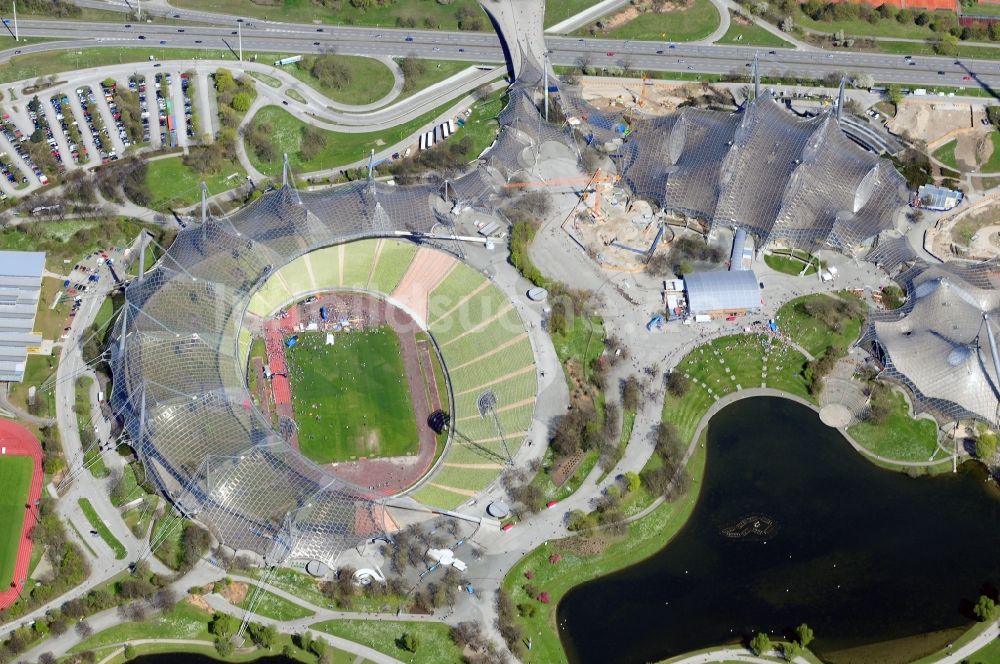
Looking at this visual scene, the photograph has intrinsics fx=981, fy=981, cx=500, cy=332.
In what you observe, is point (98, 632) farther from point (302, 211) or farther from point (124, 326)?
point (302, 211)

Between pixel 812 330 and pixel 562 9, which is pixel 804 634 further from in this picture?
pixel 562 9

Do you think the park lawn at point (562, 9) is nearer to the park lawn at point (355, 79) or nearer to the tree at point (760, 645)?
the park lawn at point (355, 79)

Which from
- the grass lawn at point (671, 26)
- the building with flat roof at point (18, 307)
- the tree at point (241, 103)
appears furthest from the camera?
the grass lawn at point (671, 26)

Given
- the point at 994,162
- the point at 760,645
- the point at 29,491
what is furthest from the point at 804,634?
the point at 29,491

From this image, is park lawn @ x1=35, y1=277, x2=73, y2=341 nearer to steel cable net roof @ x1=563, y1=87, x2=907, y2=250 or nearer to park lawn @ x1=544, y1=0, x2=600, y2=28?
steel cable net roof @ x1=563, y1=87, x2=907, y2=250

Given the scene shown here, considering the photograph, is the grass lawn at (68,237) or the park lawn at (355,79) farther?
the park lawn at (355,79)

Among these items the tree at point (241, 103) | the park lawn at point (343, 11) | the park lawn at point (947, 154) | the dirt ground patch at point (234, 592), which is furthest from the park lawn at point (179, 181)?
the park lawn at point (947, 154)

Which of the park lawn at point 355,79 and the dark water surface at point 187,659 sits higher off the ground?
the park lawn at point 355,79
